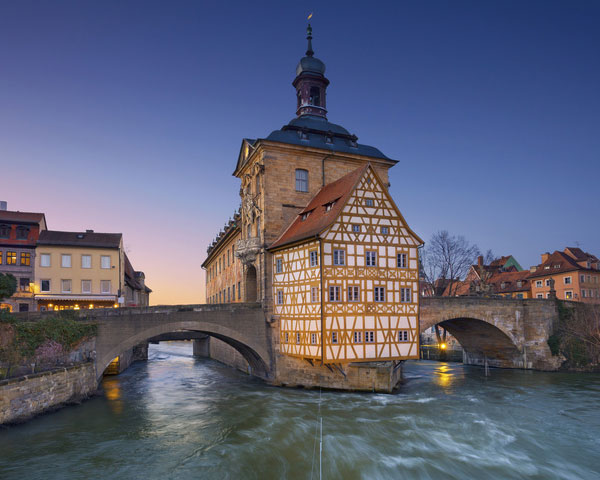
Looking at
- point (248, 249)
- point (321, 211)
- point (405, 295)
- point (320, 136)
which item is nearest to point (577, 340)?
point (405, 295)

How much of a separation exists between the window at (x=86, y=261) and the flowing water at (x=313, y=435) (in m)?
13.6

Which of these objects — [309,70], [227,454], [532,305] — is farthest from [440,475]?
[309,70]

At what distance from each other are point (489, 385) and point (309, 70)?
25.9m

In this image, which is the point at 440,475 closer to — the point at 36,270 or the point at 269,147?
the point at 269,147

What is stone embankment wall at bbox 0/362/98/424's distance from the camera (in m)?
18.9

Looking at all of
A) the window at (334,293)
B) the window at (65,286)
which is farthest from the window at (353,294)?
the window at (65,286)

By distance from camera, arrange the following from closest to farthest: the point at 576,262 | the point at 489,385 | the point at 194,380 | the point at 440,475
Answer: the point at 440,475 < the point at 489,385 < the point at 194,380 < the point at 576,262

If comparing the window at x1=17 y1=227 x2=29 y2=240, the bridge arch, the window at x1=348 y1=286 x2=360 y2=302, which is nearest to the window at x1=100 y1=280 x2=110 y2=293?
the window at x1=17 y1=227 x2=29 y2=240

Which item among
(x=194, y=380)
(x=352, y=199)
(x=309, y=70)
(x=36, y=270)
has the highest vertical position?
(x=309, y=70)

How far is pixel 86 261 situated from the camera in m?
39.0

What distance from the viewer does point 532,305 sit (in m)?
35.8

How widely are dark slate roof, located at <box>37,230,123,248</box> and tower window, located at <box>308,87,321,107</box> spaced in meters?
20.1

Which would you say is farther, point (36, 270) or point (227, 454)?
point (36, 270)

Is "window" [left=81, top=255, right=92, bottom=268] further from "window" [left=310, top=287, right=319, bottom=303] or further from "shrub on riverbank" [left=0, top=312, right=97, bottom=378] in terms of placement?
"window" [left=310, top=287, right=319, bottom=303]
